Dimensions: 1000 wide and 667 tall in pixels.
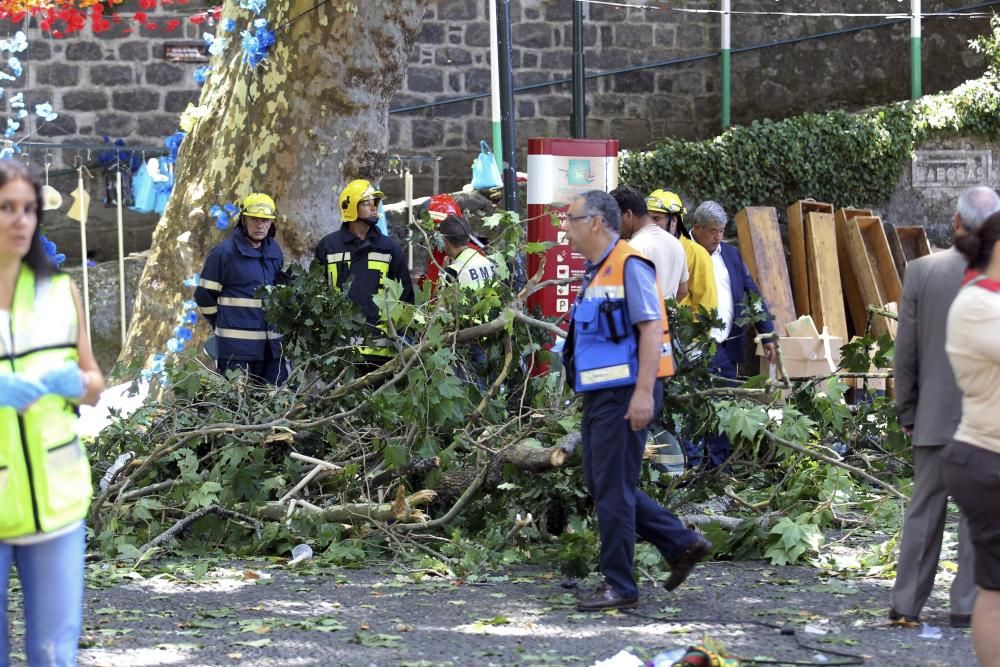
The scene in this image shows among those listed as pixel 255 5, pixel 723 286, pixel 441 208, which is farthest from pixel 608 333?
pixel 255 5

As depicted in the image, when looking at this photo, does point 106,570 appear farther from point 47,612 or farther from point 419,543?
point 47,612

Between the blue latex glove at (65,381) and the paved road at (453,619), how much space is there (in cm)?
177

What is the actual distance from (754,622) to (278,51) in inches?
270

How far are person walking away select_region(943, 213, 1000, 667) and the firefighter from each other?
5.28 m

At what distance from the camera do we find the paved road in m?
5.44

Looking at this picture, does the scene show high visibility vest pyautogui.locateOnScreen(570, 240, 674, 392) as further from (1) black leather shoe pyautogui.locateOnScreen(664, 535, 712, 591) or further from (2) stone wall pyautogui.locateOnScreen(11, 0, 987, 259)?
(2) stone wall pyautogui.locateOnScreen(11, 0, 987, 259)

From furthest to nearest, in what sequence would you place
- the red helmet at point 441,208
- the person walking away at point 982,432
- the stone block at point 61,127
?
the stone block at point 61,127, the red helmet at point 441,208, the person walking away at point 982,432

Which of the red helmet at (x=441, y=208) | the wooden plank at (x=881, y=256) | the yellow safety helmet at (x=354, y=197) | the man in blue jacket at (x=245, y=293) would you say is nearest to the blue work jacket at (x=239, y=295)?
the man in blue jacket at (x=245, y=293)

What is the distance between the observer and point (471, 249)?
9.23 m

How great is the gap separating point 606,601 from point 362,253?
403cm

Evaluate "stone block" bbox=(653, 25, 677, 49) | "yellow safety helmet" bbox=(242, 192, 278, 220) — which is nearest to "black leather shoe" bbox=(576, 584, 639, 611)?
"yellow safety helmet" bbox=(242, 192, 278, 220)

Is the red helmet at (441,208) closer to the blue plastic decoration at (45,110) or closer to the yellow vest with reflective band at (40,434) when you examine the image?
the blue plastic decoration at (45,110)

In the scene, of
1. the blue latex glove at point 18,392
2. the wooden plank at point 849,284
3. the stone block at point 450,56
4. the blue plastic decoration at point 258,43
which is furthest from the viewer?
the stone block at point 450,56

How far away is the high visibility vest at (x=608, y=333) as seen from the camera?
6.07 m
